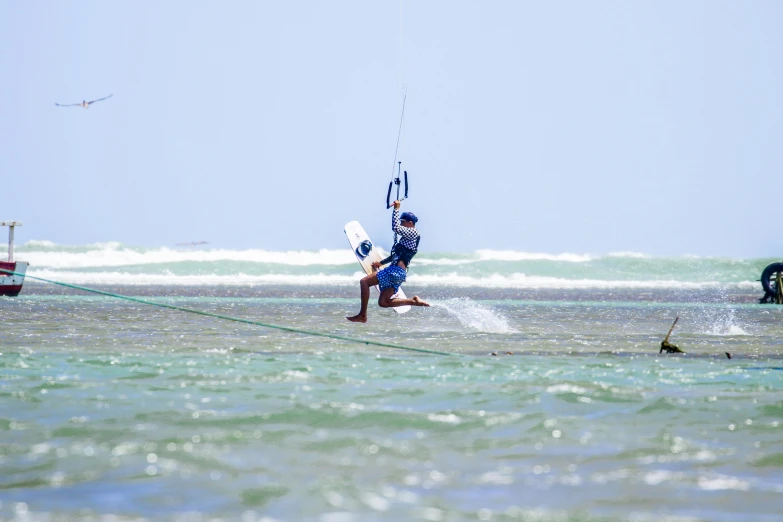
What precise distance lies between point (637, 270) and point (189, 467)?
7021cm

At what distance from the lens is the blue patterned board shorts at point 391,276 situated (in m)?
18.9

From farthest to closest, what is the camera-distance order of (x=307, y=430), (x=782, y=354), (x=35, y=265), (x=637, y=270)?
(x=637, y=270)
(x=35, y=265)
(x=782, y=354)
(x=307, y=430)

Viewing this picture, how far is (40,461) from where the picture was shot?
7.25 metres

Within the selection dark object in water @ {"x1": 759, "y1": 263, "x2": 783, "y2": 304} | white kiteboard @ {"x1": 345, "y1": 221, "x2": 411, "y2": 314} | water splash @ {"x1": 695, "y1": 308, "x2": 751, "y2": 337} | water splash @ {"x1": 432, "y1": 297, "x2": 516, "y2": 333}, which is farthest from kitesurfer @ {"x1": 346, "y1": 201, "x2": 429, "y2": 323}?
dark object in water @ {"x1": 759, "y1": 263, "x2": 783, "y2": 304}

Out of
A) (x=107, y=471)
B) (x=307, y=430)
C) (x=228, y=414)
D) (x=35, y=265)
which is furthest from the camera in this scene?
(x=35, y=265)

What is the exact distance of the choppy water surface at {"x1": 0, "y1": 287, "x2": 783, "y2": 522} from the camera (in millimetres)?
6379

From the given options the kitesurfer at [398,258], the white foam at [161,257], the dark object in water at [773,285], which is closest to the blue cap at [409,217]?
the kitesurfer at [398,258]

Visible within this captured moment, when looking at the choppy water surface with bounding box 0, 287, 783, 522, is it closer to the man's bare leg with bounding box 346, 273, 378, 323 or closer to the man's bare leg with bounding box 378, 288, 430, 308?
the man's bare leg with bounding box 378, 288, 430, 308

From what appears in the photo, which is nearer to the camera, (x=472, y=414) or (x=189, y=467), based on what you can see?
A: (x=189, y=467)

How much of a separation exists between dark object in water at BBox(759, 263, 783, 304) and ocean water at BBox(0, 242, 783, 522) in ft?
54.6

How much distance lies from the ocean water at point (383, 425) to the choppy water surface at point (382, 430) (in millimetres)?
27

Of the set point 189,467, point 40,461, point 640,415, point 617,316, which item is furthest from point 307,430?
point 617,316

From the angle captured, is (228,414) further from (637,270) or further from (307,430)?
(637,270)

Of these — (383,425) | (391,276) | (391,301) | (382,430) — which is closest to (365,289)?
(391,301)
